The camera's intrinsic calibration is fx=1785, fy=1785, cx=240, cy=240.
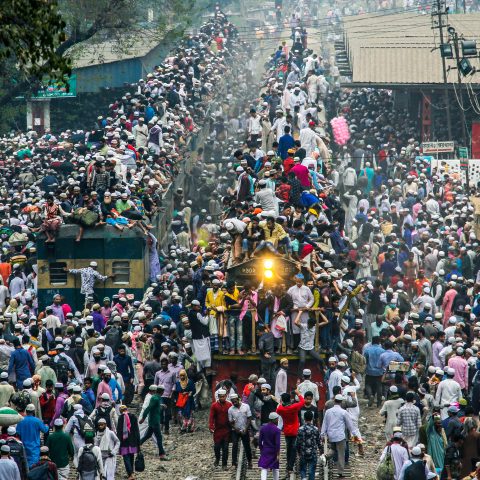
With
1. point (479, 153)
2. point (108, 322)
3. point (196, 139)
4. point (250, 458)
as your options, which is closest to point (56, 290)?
point (108, 322)

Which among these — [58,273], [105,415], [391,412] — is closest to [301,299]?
[391,412]

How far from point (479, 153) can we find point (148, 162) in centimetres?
1255

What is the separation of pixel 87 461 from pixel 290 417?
3.21 m

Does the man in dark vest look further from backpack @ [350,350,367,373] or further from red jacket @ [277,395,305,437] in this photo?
backpack @ [350,350,367,373]

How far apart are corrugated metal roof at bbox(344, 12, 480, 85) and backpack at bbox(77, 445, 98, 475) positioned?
2857 centimetres

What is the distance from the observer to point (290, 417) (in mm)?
24969

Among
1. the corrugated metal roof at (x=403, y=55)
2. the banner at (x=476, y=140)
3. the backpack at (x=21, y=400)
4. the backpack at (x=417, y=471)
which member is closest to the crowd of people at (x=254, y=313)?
the backpack at (x=417, y=471)

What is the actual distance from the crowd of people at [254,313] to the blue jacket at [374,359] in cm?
2

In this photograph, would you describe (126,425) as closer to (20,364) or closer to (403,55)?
(20,364)

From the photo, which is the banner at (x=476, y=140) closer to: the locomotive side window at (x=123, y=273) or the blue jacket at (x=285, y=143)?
the blue jacket at (x=285, y=143)

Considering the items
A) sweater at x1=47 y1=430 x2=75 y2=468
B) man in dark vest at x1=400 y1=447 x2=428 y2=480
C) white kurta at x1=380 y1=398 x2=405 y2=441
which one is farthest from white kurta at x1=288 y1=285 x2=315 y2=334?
man in dark vest at x1=400 y1=447 x2=428 y2=480

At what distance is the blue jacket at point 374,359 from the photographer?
28.5m

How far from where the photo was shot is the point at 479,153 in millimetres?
49344

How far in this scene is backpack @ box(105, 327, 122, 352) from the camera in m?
28.4
